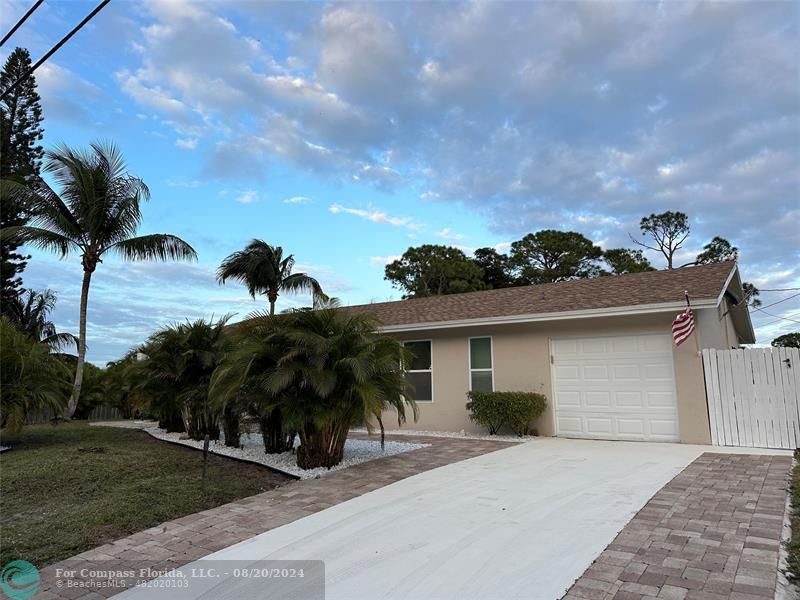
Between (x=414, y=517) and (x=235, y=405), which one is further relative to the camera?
(x=235, y=405)

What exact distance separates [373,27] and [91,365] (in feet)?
59.8

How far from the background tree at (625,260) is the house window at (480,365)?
2550 cm

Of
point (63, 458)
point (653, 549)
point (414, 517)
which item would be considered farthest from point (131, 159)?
point (653, 549)

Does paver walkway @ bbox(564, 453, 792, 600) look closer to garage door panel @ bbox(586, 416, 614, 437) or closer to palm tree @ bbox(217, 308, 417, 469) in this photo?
palm tree @ bbox(217, 308, 417, 469)

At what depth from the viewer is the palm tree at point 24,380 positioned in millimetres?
8727

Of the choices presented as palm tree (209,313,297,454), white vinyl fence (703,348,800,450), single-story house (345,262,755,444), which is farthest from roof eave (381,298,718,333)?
palm tree (209,313,297,454)

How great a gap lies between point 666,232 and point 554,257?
804 centimetres

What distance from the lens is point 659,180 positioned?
16.9 metres

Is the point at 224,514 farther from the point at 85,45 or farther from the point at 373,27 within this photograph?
the point at 373,27

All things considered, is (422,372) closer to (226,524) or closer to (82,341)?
(226,524)

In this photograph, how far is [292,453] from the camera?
8.07 meters

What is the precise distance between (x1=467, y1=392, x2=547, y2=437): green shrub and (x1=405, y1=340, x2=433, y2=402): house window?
1.67 metres

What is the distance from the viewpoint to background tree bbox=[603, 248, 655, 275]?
33531 mm

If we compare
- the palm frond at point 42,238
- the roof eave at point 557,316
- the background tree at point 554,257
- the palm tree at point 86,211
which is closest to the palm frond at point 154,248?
the palm tree at point 86,211
